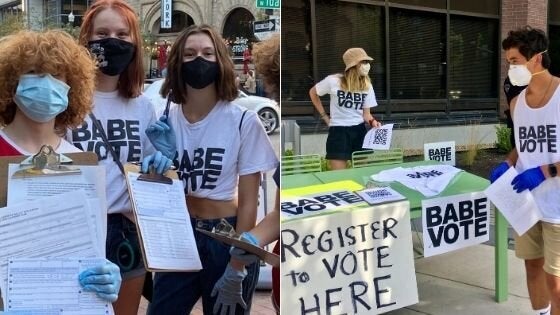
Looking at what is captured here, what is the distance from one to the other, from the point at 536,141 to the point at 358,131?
70 cm

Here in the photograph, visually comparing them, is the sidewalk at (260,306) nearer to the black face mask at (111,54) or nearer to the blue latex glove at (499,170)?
the black face mask at (111,54)

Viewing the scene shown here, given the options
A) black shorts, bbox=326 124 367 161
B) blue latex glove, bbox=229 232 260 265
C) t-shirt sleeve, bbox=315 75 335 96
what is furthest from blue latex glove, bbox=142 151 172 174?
black shorts, bbox=326 124 367 161

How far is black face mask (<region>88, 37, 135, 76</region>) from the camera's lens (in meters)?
1.20

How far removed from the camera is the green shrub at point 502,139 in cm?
263

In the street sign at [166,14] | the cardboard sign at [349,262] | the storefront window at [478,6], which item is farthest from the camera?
the storefront window at [478,6]

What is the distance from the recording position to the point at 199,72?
4.29 feet

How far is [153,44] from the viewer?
1293 mm

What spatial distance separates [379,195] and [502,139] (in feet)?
2.04

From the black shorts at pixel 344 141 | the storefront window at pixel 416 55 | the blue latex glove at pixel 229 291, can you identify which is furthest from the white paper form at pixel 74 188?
the storefront window at pixel 416 55

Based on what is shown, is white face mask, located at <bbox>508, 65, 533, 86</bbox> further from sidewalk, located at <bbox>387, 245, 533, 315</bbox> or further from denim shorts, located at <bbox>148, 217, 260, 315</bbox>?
denim shorts, located at <bbox>148, 217, 260, 315</bbox>

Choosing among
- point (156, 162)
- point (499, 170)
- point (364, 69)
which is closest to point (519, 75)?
point (499, 170)

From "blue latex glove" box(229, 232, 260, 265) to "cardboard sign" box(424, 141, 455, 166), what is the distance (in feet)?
5.20

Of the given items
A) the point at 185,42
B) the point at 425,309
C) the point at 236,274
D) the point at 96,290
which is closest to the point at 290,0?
the point at 185,42

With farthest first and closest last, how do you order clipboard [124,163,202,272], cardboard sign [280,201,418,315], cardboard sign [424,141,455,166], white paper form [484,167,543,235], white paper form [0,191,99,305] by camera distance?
1. cardboard sign [424,141,455,166]
2. white paper form [484,167,543,235]
3. cardboard sign [280,201,418,315]
4. clipboard [124,163,202,272]
5. white paper form [0,191,99,305]
